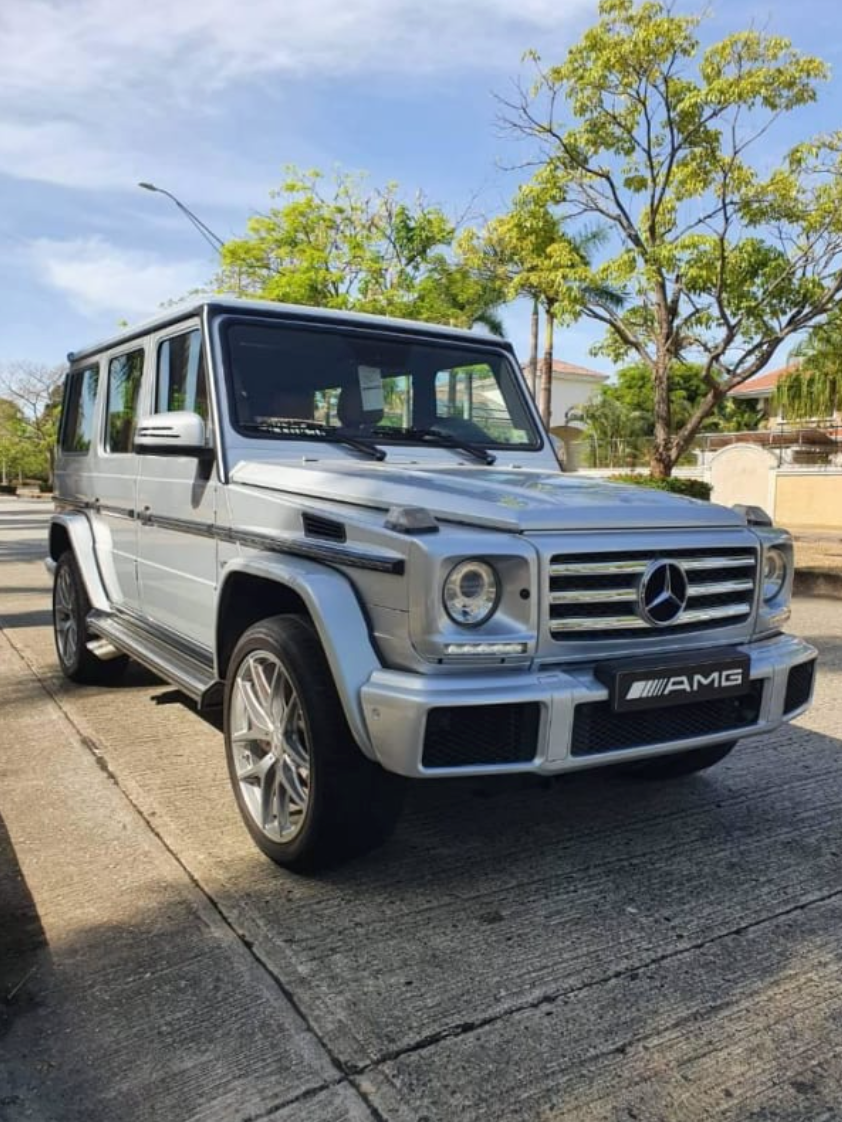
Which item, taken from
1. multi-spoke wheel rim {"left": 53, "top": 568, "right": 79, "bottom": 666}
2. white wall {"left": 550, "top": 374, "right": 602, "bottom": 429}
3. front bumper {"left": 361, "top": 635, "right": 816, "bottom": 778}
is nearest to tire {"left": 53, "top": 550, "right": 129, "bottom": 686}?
multi-spoke wheel rim {"left": 53, "top": 568, "right": 79, "bottom": 666}

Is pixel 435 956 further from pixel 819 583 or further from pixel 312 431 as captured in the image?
pixel 819 583

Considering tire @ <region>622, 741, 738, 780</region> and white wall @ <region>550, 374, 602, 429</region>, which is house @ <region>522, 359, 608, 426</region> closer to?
white wall @ <region>550, 374, 602, 429</region>

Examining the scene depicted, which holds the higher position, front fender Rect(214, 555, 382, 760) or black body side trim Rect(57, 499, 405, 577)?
black body side trim Rect(57, 499, 405, 577)

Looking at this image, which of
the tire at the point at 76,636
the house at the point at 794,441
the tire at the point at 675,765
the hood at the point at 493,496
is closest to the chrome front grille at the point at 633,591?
the hood at the point at 493,496

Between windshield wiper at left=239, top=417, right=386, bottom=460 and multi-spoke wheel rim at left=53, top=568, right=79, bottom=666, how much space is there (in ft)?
8.05

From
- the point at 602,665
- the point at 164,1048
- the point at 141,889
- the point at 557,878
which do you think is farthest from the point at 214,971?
the point at 602,665

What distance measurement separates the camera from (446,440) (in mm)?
4152

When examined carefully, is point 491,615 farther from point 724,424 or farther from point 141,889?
point 724,424

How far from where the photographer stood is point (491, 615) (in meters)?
2.63

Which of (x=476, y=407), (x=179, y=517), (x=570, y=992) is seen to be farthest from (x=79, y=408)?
(x=570, y=992)

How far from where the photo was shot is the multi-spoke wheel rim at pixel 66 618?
559 centimetres

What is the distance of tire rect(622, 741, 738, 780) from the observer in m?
3.81

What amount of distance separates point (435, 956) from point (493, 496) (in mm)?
1397

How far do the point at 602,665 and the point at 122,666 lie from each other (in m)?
3.70
